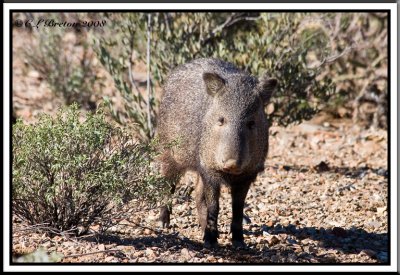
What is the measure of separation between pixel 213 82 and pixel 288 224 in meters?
1.79

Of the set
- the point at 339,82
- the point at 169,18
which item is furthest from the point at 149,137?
the point at 339,82

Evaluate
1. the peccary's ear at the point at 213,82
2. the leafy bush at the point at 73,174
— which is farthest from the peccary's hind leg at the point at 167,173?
the peccary's ear at the point at 213,82

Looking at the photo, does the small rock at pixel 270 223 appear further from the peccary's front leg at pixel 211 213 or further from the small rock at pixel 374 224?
the peccary's front leg at pixel 211 213

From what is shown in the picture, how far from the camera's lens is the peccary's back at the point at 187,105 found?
6148mm

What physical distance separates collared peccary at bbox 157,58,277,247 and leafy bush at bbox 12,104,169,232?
1.50 feet

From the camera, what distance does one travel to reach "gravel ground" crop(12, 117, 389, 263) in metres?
5.50

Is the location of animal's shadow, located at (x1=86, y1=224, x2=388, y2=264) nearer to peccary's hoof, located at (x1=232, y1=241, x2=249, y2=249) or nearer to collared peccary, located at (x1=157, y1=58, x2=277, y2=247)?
peccary's hoof, located at (x1=232, y1=241, x2=249, y2=249)

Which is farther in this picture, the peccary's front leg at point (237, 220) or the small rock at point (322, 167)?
the small rock at point (322, 167)

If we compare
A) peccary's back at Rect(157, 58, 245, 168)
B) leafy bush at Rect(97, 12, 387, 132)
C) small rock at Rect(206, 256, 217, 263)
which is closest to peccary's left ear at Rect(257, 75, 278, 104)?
peccary's back at Rect(157, 58, 245, 168)

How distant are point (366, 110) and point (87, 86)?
4449 millimetres

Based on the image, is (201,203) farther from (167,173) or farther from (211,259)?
(211,259)

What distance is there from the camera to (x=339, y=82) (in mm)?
11922
